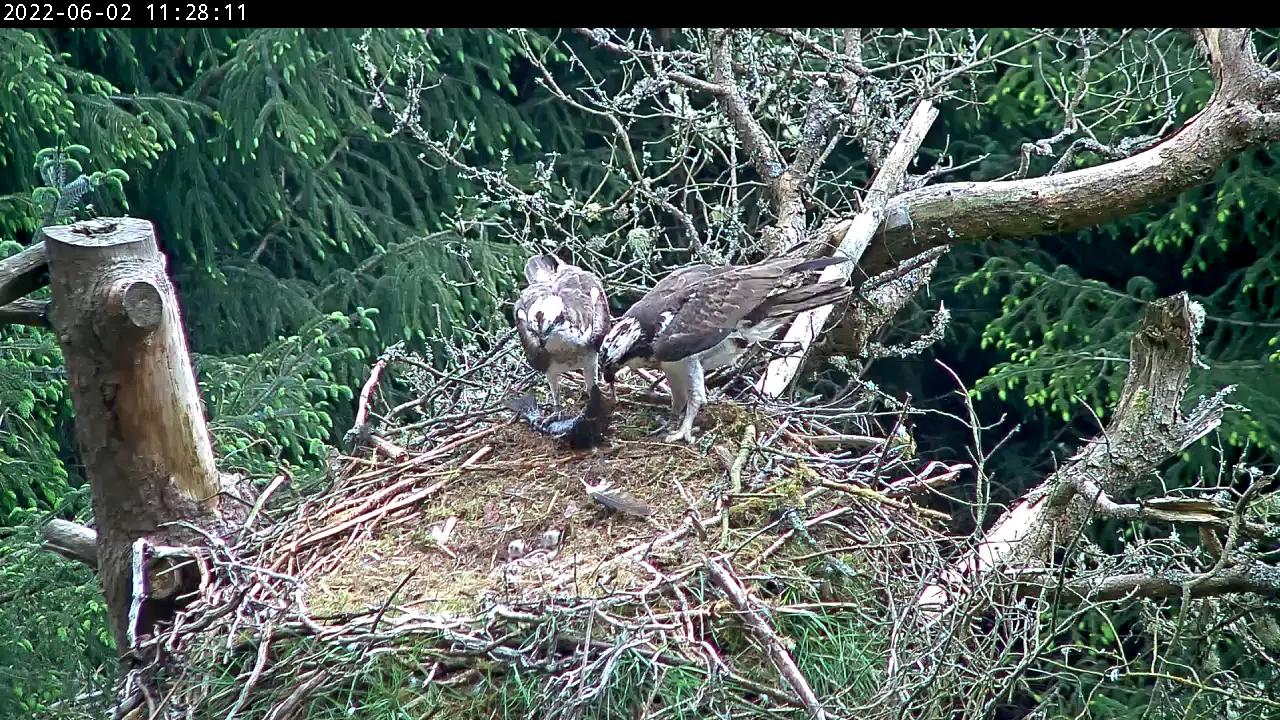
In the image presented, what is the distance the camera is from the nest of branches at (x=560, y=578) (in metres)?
3.36

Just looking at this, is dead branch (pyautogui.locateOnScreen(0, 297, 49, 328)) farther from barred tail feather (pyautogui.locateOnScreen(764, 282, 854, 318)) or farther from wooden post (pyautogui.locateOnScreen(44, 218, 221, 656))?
barred tail feather (pyautogui.locateOnScreen(764, 282, 854, 318))

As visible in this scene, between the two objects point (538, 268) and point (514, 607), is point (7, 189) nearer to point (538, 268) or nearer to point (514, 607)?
point (538, 268)

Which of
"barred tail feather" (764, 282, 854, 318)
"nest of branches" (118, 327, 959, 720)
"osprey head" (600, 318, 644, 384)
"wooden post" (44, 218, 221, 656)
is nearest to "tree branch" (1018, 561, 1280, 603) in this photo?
"nest of branches" (118, 327, 959, 720)

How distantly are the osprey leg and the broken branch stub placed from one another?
1.09m

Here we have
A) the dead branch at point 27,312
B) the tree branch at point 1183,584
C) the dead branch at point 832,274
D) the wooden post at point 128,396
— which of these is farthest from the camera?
the dead branch at point 832,274

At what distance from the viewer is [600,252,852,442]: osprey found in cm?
452

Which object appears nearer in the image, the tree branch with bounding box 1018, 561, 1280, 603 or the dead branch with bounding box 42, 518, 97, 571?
the tree branch with bounding box 1018, 561, 1280, 603

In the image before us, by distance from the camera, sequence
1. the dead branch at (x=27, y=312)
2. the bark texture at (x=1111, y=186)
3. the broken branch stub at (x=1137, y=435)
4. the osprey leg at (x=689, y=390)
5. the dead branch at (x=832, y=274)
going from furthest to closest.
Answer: the dead branch at (x=832, y=274), the osprey leg at (x=689, y=390), the bark texture at (x=1111, y=186), the broken branch stub at (x=1137, y=435), the dead branch at (x=27, y=312)

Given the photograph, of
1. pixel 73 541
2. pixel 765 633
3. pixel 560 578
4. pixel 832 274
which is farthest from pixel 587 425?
pixel 73 541

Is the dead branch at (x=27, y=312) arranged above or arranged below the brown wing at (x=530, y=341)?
above

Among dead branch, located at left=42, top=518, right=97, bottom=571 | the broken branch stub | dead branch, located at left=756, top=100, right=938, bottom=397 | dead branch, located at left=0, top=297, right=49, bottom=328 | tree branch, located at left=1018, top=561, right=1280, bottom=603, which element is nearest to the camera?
dead branch, located at left=0, top=297, right=49, bottom=328

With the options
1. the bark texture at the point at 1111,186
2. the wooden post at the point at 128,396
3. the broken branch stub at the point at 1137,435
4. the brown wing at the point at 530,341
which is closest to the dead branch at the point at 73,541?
the wooden post at the point at 128,396

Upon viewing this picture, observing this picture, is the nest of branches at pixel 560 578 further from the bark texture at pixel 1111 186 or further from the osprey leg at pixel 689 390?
the bark texture at pixel 1111 186
